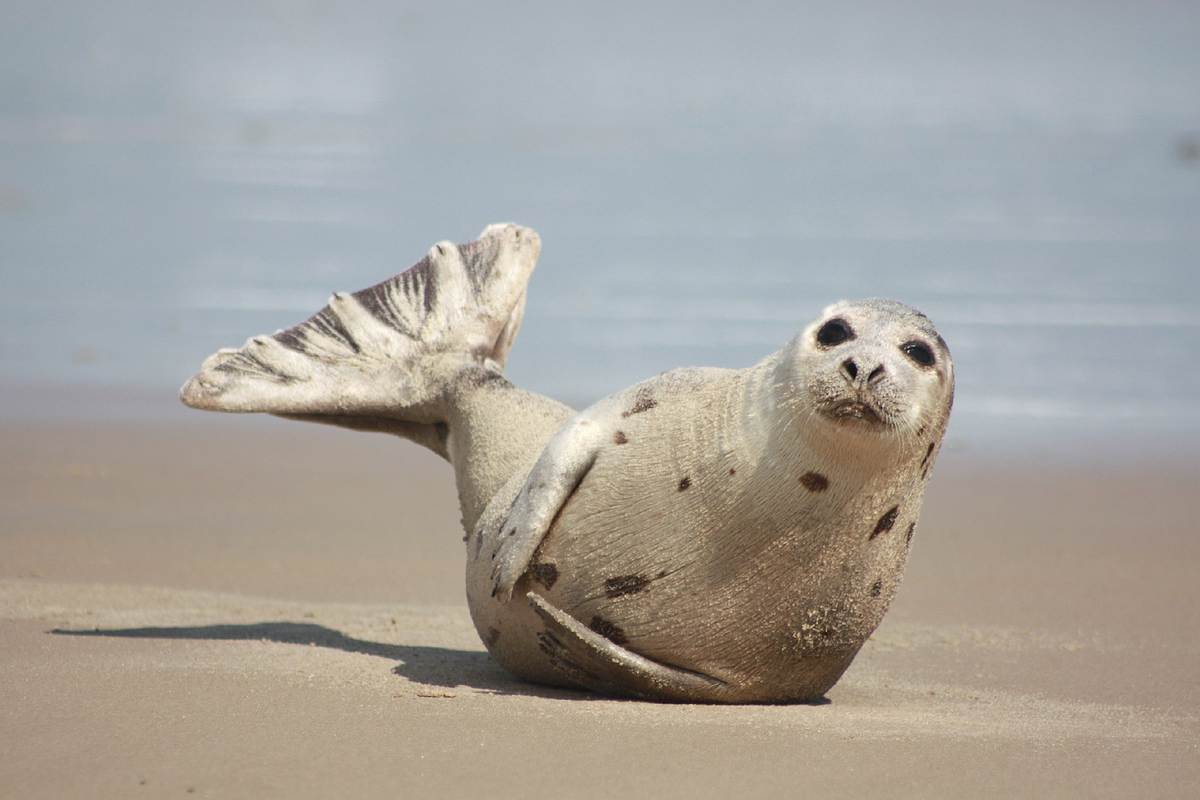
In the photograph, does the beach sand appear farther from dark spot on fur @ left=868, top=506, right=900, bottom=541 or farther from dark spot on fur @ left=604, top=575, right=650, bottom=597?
dark spot on fur @ left=868, top=506, right=900, bottom=541

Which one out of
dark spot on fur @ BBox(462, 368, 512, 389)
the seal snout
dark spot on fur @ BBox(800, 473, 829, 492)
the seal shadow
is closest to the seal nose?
the seal snout

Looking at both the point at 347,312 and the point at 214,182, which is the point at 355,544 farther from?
the point at 214,182

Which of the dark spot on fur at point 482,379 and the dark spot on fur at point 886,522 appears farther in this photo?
the dark spot on fur at point 482,379

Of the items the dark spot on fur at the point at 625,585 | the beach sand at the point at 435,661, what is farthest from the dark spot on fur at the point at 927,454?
the dark spot on fur at the point at 625,585

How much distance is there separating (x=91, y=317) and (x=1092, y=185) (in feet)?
55.1

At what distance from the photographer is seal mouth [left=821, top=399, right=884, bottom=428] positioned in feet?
9.91

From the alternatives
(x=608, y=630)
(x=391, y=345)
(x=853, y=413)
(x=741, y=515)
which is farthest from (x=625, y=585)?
(x=391, y=345)

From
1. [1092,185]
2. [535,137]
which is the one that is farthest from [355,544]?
[535,137]

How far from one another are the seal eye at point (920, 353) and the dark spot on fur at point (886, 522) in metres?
0.41

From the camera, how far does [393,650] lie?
14.5 feet

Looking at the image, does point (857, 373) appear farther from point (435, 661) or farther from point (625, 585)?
point (435, 661)

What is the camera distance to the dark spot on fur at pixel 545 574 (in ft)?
11.8

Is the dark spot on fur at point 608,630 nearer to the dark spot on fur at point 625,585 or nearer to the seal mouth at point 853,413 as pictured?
the dark spot on fur at point 625,585

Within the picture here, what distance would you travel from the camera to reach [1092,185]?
22625 mm
